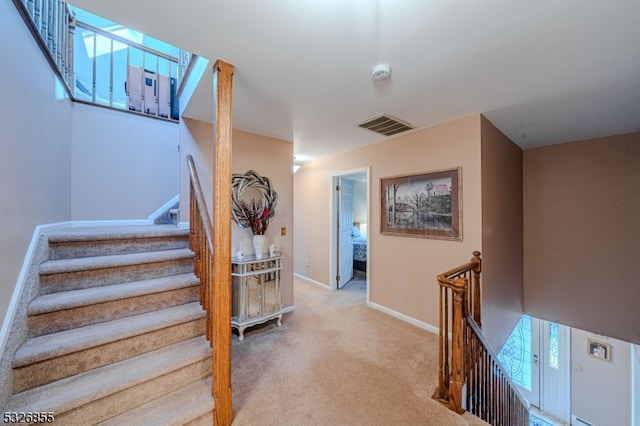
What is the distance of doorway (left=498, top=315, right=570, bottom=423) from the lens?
4.73 m

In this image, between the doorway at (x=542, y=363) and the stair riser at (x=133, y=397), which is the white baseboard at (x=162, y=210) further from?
the doorway at (x=542, y=363)

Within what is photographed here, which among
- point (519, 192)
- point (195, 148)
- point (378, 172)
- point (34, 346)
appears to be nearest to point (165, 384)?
point (34, 346)

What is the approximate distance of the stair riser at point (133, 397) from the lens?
127 cm

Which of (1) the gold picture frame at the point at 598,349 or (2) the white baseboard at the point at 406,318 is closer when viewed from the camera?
(2) the white baseboard at the point at 406,318

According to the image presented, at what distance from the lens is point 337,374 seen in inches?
81.3

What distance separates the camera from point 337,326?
2984 mm

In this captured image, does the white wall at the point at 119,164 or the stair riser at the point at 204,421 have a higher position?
the white wall at the point at 119,164

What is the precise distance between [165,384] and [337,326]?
1908 millimetres

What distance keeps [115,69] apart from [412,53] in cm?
425

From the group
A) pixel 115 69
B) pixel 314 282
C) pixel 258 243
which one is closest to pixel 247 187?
pixel 258 243

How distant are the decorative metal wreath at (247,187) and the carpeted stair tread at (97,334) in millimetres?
1201

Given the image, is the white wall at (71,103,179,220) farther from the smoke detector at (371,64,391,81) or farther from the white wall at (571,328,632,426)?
the white wall at (571,328,632,426)

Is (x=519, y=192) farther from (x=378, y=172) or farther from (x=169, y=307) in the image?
(x=169, y=307)

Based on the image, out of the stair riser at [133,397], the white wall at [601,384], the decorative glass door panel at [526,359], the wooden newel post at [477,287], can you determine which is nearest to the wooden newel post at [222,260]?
the stair riser at [133,397]
